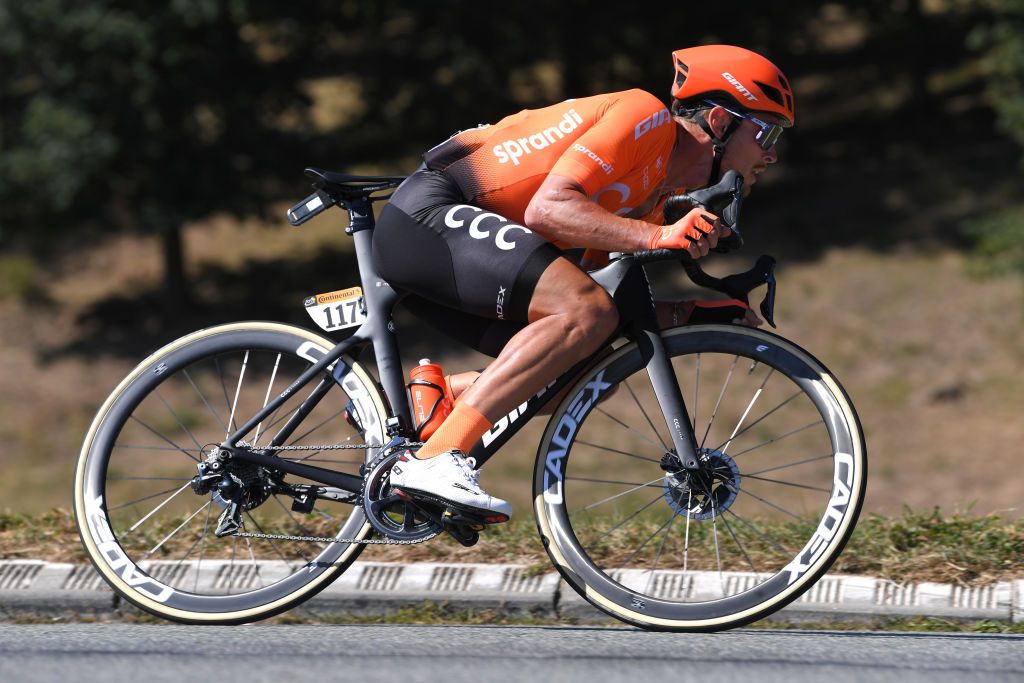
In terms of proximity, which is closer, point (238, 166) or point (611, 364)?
point (611, 364)

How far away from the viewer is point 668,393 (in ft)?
14.4

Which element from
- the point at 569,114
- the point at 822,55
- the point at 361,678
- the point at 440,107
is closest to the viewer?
the point at 361,678

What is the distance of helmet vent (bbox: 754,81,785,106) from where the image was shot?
441 centimetres

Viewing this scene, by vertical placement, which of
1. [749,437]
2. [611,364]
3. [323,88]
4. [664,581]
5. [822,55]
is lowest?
[664,581]

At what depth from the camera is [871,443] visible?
1755cm

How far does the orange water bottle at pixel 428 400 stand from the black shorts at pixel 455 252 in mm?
310

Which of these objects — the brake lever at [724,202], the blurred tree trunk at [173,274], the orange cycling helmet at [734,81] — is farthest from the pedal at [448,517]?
the blurred tree trunk at [173,274]

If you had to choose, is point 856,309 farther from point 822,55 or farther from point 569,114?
point 569,114

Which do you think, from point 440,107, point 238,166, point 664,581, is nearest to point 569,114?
point 664,581

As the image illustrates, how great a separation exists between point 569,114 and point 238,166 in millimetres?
18987

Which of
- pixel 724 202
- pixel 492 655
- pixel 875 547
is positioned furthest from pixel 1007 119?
pixel 492 655

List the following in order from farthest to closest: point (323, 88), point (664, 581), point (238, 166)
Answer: point (323, 88), point (238, 166), point (664, 581)

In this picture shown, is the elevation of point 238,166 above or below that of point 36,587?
above

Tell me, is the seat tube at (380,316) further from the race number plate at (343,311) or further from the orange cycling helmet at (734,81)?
the orange cycling helmet at (734,81)
